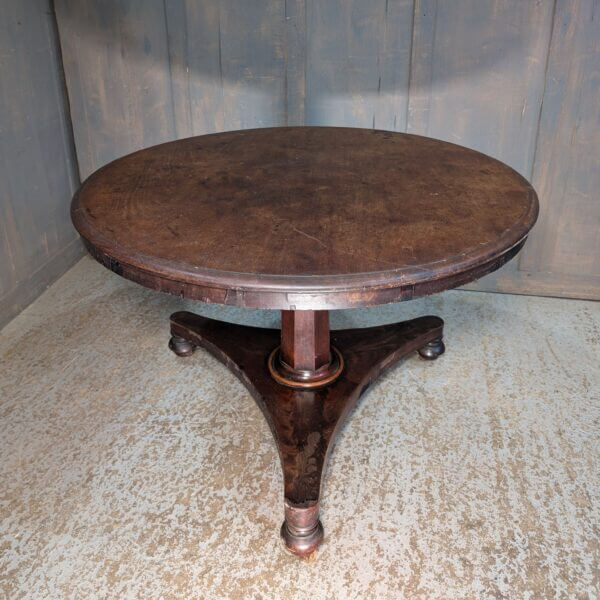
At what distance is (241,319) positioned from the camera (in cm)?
251

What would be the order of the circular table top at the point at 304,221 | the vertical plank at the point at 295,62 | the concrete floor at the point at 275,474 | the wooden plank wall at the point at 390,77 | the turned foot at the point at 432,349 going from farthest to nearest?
the vertical plank at the point at 295,62 < the wooden plank wall at the point at 390,77 < the turned foot at the point at 432,349 < the concrete floor at the point at 275,474 < the circular table top at the point at 304,221

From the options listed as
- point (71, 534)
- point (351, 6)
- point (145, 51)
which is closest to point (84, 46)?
point (145, 51)

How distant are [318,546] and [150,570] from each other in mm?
390

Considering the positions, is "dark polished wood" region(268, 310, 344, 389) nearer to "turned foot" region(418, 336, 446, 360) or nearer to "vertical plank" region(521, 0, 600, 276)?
"turned foot" region(418, 336, 446, 360)

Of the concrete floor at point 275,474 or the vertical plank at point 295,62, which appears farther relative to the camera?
the vertical plank at point 295,62

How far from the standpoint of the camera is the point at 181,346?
223 centimetres

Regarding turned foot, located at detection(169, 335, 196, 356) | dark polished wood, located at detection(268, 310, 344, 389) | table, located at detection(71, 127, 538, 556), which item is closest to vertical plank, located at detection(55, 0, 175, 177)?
table, located at detection(71, 127, 538, 556)

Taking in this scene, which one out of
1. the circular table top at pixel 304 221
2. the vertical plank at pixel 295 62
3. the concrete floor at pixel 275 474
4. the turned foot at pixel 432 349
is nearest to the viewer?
the circular table top at pixel 304 221

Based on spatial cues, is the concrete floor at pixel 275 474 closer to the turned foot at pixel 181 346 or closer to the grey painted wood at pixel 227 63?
the turned foot at pixel 181 346

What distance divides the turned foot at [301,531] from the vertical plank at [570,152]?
1.65 m

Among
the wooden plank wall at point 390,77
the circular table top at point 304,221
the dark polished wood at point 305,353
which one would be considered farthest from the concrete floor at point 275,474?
the circular table top at point 304,221

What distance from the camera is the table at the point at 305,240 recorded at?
1132mm

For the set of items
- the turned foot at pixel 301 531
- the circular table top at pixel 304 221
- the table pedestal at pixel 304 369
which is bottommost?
the turned foot at pixel 301 531

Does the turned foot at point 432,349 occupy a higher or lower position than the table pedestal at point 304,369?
lower
